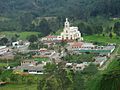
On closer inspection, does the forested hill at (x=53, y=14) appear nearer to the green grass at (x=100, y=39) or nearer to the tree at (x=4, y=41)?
the green grass at (x=100, y=39)

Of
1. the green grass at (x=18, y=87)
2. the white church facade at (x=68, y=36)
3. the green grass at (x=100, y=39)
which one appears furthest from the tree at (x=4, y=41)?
the green grass at (x=18, y=87)

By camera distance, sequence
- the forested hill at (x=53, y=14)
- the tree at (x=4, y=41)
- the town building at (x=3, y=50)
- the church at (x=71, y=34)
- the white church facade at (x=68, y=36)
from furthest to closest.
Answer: the forested hill at (x=53, y=14), the tree at (x=4, y=41), the church at (x=71, y=34), the white church facade at (x=68, y=36), the town building at (x=3, y=50)

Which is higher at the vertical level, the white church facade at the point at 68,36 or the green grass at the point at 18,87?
the white church facade at the point at 68,36

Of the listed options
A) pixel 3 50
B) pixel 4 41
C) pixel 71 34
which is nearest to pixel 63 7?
pixel 71 34

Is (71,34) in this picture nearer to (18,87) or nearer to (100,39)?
(100,39)

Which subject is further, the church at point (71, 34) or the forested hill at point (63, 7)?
the forested hill at point (63, 7)

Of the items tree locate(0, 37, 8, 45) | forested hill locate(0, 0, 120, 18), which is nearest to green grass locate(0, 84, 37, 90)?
tree locate(0, 37, 8, 45)

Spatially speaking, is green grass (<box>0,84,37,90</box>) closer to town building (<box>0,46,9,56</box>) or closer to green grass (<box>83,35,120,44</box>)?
town building (<box>0,46,9,56</box>)

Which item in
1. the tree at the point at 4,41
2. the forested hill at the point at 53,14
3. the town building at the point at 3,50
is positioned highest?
the forested hill at the point at 53,14
